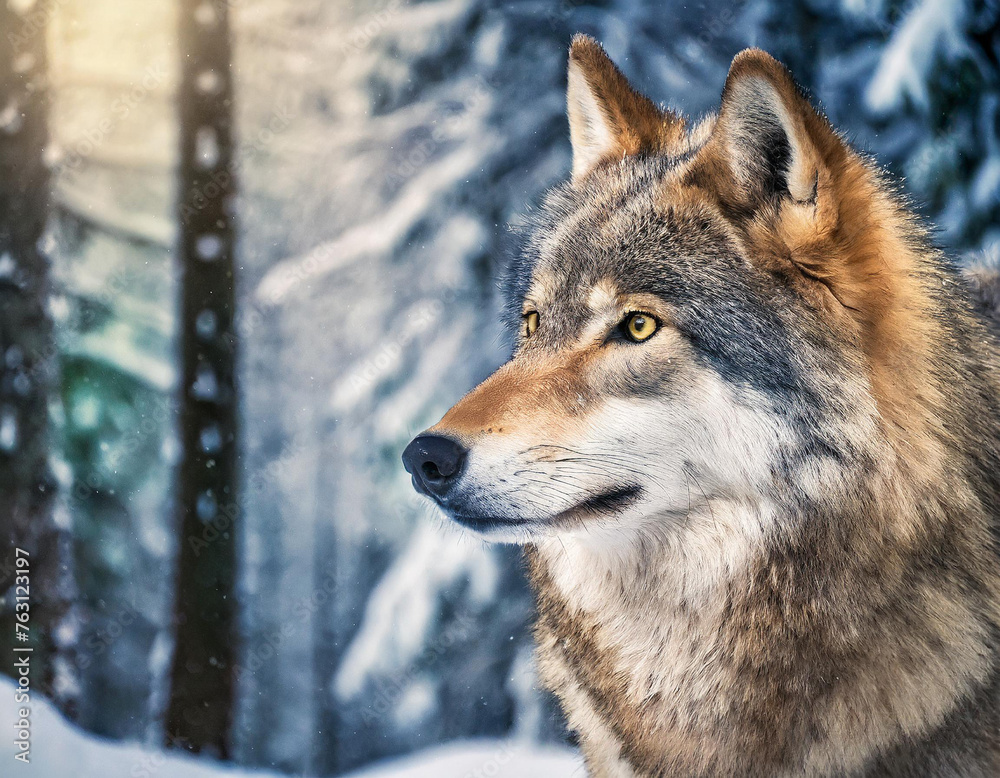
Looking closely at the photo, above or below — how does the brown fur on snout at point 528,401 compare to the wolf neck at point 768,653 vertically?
above

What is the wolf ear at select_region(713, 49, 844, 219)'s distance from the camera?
4.75ft

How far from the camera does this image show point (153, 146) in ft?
10.2

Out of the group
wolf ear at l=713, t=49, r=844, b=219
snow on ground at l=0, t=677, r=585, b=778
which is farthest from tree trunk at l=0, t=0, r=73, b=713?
wolf ear at l=713, t=49, r=844, b=219

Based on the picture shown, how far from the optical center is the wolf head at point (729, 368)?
1536mm

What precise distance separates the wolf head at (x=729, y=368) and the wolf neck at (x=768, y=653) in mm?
141

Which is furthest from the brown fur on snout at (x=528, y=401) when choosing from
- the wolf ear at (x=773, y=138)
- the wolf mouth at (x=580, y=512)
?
the wolf ear at (x=773, y=138)

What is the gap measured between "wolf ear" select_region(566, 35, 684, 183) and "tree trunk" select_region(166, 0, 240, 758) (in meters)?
1.70

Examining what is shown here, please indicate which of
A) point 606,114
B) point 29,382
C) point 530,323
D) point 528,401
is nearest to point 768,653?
point 528,401

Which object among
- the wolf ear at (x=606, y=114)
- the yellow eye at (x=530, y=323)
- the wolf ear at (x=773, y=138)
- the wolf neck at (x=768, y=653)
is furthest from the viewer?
the wolf ear at (x=606, y=114)

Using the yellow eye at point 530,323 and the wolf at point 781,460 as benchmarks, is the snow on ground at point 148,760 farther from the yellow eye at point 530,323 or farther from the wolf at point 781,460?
the yellow eye at point 530,323

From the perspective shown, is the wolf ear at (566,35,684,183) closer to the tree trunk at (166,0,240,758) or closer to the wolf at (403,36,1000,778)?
the wolf at (403,36,1000,778)

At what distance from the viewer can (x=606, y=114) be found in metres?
2.11

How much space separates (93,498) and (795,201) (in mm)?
3009

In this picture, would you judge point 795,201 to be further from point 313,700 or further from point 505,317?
point 313,700
